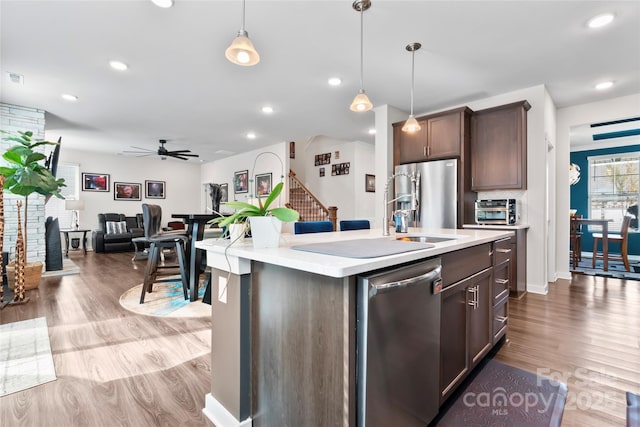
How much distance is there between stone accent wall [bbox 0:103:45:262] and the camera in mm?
4543

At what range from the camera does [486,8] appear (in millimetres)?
2383

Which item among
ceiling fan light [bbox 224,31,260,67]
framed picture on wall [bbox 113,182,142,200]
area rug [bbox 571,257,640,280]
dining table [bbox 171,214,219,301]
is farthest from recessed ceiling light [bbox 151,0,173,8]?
framed picture on wall [bbox 113,182,142,200]

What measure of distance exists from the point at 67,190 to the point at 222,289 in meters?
9.05

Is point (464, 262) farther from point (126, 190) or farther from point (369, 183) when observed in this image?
point (126, 190)

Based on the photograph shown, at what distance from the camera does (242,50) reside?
5.63 feet

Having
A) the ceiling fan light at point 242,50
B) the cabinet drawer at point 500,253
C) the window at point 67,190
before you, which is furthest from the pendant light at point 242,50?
the window at point 67,190

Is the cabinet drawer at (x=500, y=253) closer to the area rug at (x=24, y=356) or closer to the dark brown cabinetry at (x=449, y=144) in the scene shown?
the dark brown cabinetry at (x=449, y=144)

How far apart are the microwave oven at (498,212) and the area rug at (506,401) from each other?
232cm

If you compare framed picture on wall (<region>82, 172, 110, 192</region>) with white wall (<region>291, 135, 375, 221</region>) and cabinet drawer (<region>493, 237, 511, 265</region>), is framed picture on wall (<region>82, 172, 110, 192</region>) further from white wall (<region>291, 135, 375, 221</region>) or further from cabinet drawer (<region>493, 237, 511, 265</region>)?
cabinet drawer (<region>493, 237, 511, 265</region>)

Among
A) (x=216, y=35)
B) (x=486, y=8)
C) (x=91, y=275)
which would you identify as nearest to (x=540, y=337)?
(x=486, y=8)

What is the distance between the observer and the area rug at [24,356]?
5.95 feet

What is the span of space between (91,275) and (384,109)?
17.3 feet

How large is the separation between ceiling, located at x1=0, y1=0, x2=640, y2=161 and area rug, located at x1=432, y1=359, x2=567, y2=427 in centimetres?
269

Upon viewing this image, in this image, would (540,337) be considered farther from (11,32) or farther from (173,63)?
(11,32)
